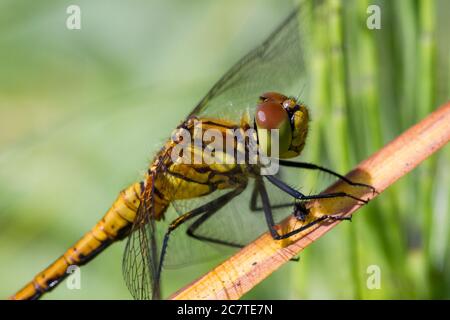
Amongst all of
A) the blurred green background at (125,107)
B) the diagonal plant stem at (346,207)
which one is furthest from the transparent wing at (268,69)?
the diagonal plant stem at (346,207)

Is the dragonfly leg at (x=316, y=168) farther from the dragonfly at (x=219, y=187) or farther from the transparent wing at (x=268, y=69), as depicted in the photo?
the transparent wing at (x=268, y=69)

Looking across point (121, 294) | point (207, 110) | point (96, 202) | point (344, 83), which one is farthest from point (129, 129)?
point (344, 83)

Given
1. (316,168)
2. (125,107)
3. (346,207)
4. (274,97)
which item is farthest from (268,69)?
(125,107)

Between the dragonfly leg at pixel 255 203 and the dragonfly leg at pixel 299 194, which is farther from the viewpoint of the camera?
the dragonfly leg at pixel 255 203

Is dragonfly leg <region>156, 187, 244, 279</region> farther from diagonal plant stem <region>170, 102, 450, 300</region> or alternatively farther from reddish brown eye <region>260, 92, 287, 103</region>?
diagonal plant stem <region>170, 102, 450, 300</region>

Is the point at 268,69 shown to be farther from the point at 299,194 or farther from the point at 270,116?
the point at 299,194

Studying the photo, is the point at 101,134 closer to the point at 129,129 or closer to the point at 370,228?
the point at 129,129
